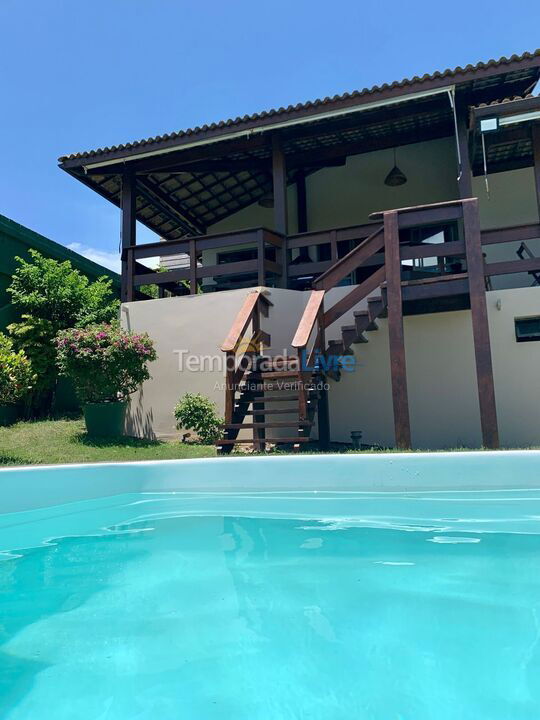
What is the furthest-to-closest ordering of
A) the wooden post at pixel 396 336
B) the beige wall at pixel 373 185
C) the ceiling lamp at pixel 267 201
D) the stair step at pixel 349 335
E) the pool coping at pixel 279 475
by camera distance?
the ceiling lamp at pixel 267 201, the beige wall at pixel 373 185, the stair step at pixel 349 335, the wooden post at pixel 396 336, the pool coping at pixel 279 475

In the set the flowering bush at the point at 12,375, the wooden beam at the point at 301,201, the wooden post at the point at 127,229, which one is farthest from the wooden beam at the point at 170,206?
the flowering bush at the point at 12,375

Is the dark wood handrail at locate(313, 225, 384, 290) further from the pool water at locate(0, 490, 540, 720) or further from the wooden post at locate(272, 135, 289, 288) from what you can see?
the pool water at locate(0, 490, 540, 720)

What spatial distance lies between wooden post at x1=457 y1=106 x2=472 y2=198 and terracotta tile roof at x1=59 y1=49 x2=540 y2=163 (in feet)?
2.72

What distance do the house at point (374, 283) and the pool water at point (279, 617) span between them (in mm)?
2816

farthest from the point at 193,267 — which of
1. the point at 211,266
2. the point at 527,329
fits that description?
the point at 527,329

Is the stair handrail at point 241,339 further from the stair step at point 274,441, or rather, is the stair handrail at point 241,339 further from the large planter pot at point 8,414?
the large planter pot at point 8,414

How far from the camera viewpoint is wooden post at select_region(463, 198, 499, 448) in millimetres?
7133

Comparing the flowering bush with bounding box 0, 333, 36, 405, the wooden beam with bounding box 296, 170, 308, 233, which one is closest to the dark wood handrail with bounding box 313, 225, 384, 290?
the flowering bush with bounding box 0, 333, 36, 405

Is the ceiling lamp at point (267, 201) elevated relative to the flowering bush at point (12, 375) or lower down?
elevated

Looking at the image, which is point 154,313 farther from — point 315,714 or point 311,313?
point 315,714

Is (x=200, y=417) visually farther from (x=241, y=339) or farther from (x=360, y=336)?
(x=360, y=336)

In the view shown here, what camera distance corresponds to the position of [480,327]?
745 centimetres

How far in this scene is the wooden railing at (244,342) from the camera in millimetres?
7617

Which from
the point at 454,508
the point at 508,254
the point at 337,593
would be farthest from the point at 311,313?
the point at 508,254
